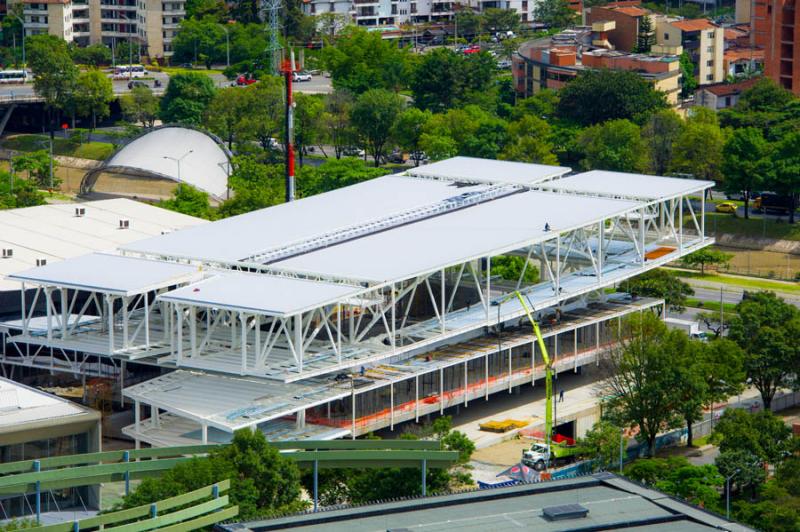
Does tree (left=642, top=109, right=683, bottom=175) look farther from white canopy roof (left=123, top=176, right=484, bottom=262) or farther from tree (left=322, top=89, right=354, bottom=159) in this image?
white canopy roof (left=123, top=176, right=484, bottom=262)

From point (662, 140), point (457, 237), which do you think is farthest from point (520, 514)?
point (662, 140)

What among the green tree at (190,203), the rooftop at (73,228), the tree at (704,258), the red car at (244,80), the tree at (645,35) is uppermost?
the tree at (645,35)

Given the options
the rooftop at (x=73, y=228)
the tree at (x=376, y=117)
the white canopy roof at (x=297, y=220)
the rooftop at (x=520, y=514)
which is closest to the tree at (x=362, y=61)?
the tree at (x=376, y=117)

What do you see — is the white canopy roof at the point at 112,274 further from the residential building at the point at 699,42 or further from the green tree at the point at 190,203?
the residential building at the point at 699,42

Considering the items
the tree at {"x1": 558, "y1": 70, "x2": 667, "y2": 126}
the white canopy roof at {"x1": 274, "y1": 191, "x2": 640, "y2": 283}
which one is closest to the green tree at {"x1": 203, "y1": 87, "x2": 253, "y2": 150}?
the tree at {"x1": 558, "y1": 70, "x2": 667, "y2": 126}

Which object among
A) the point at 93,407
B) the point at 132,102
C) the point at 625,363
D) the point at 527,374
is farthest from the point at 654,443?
the point at 132,102
